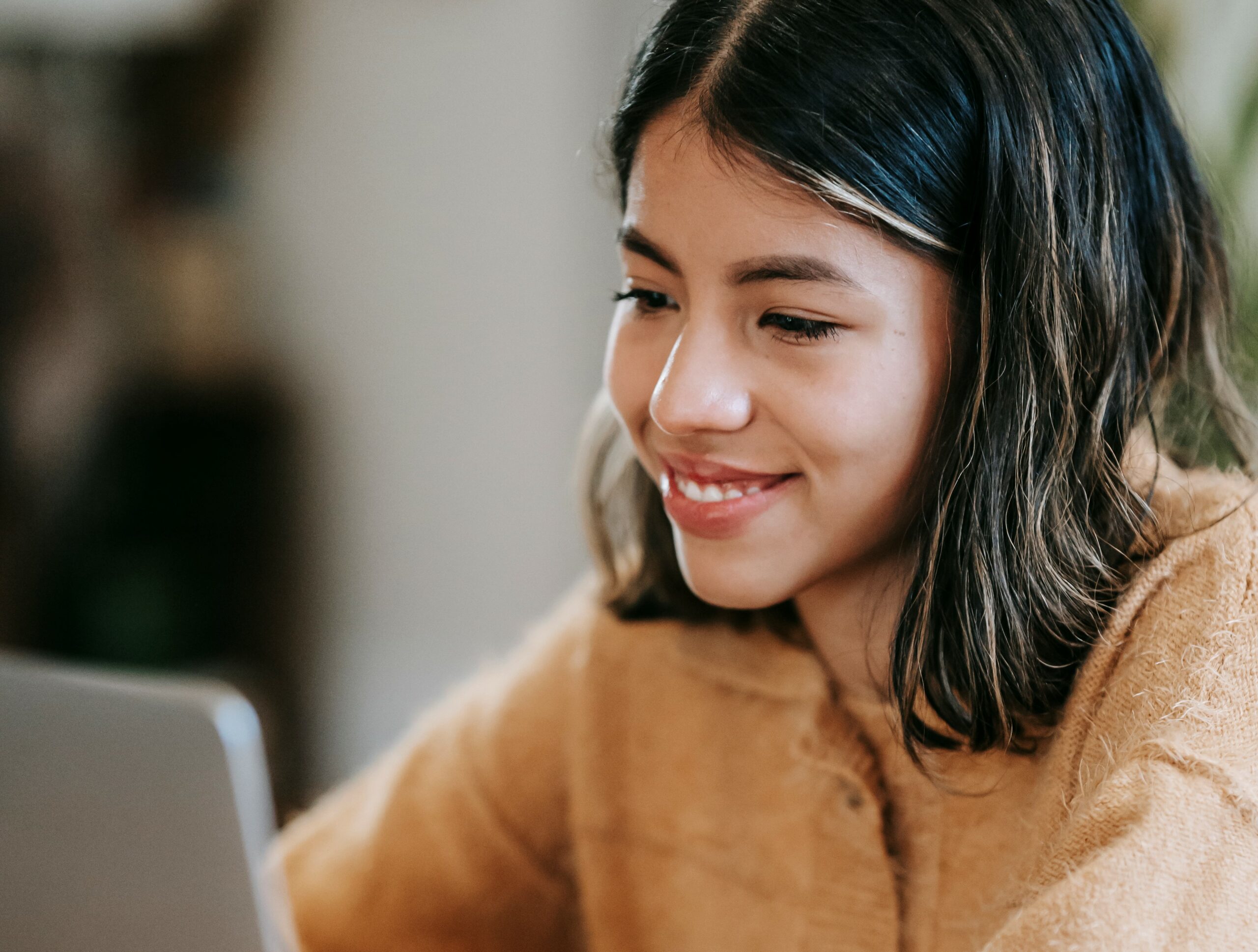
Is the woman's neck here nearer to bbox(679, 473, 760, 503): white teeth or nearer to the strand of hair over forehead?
bbox(679, 473, 760, 503): white teeth

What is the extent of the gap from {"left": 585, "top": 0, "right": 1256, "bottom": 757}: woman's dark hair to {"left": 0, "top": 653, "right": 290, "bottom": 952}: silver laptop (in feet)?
1.41

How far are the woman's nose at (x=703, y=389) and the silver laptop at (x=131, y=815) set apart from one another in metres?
0.31

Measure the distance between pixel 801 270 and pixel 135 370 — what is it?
1.92 m

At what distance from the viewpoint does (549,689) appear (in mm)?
1040

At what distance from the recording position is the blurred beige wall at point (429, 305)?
7.22 ft

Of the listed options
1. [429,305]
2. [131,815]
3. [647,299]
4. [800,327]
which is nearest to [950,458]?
[800,327]

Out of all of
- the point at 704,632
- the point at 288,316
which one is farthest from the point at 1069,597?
the point at 288,316

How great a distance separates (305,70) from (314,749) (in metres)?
1.47

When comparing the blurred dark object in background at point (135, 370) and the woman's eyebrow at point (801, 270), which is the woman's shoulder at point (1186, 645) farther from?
the blurred dark object in background at point (135, 370)

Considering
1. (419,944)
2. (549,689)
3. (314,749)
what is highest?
(549,689)

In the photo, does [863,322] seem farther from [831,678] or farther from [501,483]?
[501,483]

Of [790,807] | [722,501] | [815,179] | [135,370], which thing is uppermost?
[815,179]

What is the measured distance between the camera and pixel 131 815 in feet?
1.93

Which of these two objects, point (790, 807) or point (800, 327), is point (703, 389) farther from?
point (790, 807)
